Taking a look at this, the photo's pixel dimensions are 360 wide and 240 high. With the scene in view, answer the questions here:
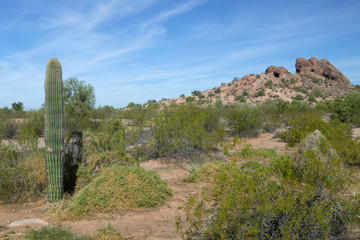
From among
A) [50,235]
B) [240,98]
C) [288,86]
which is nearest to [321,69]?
[288,86]

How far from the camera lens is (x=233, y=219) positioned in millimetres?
3686

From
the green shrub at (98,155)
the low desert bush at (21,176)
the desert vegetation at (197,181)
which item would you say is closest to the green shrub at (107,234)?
the desert vegetation at (197,181)

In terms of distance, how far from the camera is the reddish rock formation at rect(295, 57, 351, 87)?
2227 inches

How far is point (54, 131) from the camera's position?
20.0 ft

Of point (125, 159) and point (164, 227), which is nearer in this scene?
point (164, 227)

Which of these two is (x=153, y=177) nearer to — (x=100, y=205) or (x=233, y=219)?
(x=100, y=205)

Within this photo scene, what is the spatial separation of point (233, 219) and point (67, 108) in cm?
2137

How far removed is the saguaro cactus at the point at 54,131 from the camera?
6.07 m

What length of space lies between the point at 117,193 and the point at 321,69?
6090 centimetres

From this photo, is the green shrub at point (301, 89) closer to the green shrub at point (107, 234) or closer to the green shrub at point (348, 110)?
the green shrub at point (348, 110)

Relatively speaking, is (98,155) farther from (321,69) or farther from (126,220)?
(321,69)

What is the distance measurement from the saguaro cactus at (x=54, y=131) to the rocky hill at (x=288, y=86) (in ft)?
133

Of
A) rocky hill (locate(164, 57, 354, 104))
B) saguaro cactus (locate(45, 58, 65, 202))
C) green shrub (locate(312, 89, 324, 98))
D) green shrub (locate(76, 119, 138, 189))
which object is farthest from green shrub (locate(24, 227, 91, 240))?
green shrub (locate(312, 89, 324, 98))

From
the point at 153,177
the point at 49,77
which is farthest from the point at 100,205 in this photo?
the point at 49,77
